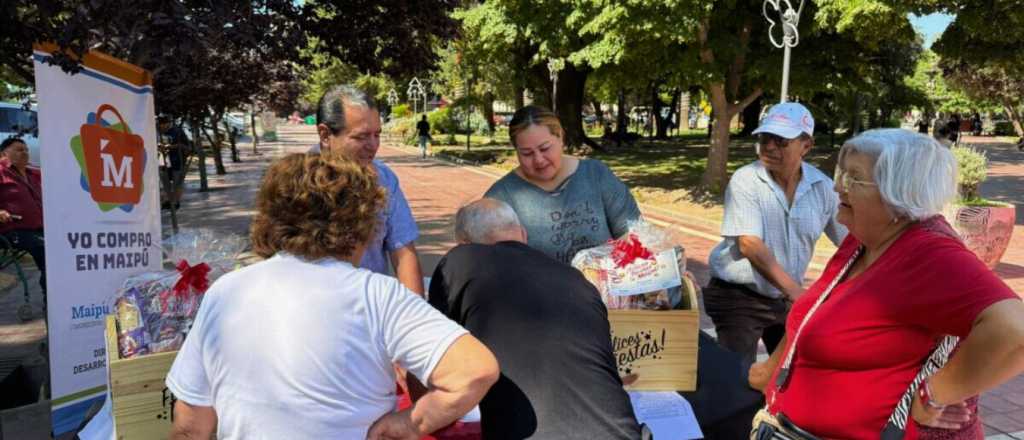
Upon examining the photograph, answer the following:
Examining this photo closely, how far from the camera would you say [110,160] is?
3.46 meters

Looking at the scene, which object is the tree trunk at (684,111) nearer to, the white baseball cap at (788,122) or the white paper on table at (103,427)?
the white baseball cap at (788,122)

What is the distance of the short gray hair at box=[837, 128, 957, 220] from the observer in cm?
175

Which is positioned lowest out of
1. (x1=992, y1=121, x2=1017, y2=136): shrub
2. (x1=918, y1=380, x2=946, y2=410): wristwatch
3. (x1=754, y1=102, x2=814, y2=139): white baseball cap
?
(x1=918, y1=380, x2=946, y2=410): wristwatch

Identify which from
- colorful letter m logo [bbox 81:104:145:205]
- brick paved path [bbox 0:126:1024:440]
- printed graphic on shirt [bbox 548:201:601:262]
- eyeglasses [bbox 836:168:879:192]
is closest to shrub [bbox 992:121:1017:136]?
brick paved path [bbox 0:126:1024:440]

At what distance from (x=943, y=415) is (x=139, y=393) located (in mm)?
2304

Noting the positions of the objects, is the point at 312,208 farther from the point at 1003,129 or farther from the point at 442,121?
the point at 1003,129

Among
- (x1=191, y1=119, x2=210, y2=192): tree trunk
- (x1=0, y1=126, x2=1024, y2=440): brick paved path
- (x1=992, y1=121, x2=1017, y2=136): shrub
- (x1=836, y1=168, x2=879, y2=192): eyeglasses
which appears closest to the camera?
(x1=836, y1=168, x2=879, y2=192): eyeglasses

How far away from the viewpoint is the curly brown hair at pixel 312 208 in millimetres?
1708

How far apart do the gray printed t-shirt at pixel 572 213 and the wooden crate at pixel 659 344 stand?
68 cm

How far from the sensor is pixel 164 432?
2.28 meters

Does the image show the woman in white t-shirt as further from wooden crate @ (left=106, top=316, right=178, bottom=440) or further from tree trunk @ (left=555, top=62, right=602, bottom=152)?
tree trunk @ (left=555, top=62, right=602, bottom=152)

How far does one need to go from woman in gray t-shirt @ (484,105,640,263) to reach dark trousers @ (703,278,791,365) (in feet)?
1.88

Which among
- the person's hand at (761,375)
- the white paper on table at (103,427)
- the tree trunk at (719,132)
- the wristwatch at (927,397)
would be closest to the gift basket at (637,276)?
the person's hand at (761,375)

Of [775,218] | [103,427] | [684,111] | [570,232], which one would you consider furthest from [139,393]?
[684,111]
